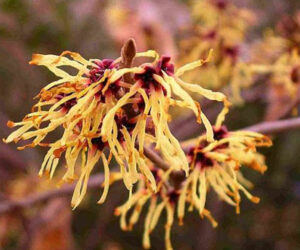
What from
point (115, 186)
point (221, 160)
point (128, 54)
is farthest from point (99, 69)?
point (115, 186)

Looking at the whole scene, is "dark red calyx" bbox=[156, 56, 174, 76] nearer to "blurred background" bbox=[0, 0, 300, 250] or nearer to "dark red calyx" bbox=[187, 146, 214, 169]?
"dark red calyx" bbox=[187, 146, 214, 169]

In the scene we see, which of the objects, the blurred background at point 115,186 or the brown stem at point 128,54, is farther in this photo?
the blurred background at point 115,186

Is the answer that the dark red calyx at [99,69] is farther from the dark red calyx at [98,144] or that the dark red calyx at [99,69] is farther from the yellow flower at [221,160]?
the yellow flower at [221,160]

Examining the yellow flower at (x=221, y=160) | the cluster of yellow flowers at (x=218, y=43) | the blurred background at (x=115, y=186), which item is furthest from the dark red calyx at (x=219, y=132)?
the blurred background at (x=115, y=186)

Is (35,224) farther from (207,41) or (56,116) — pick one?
(56,116)

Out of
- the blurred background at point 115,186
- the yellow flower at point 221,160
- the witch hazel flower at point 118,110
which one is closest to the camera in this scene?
the witch hazel flower at point 118,110

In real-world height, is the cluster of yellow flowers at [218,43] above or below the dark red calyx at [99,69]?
below

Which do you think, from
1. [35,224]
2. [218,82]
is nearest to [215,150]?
[218,82]

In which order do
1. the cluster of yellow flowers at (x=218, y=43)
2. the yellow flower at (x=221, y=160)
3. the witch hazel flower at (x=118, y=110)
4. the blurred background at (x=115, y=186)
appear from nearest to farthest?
the witch hazel flower at (x=118, y=110), the yellow flower at (x=221, y=160), the cluster of yellow flowers at (x=218, y=43), the blurred background at (x=115, y=186)

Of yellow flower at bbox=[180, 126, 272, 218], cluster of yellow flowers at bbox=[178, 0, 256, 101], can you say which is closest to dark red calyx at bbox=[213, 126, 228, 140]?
yellow flower at bbox=[180, 126, 272, 218]

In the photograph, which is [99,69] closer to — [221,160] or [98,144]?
[98,144]
